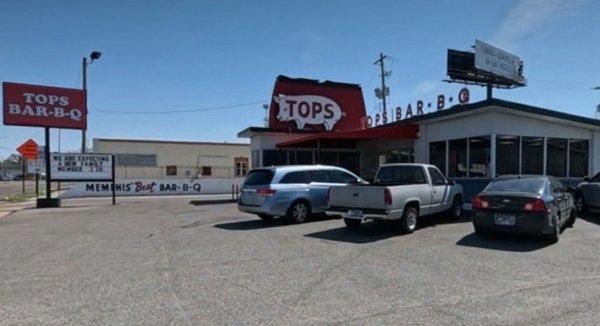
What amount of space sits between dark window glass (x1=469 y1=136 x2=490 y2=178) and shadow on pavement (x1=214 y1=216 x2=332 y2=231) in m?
6.03

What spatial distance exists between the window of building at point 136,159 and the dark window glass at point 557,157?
154 ft

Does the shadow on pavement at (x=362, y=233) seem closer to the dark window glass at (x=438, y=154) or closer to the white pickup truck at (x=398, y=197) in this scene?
the white pickup truck at (x=398, y=197)

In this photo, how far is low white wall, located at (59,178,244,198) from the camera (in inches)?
1188

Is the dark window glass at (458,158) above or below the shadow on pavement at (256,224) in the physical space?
above

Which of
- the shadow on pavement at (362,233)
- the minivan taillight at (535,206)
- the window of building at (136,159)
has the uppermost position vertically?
the window of building at (136,159)

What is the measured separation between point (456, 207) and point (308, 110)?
17.0 metres

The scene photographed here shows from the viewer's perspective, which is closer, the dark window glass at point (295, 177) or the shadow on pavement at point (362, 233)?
the shadow on pavement at point (362, 233)

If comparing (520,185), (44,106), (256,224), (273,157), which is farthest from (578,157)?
(44,106)

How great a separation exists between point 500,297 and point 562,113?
1406 centimetres

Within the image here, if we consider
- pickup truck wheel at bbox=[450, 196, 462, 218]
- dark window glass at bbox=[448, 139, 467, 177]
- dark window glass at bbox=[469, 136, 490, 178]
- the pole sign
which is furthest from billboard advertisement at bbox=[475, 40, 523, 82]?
the pole sign

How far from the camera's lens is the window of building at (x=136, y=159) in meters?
56.4

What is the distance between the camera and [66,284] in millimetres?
7250

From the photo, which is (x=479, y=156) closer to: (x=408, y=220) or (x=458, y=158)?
(x=458, y=158)

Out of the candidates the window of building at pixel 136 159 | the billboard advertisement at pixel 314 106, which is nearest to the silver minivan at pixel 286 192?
the billboard advertisement at pixel 314 106
